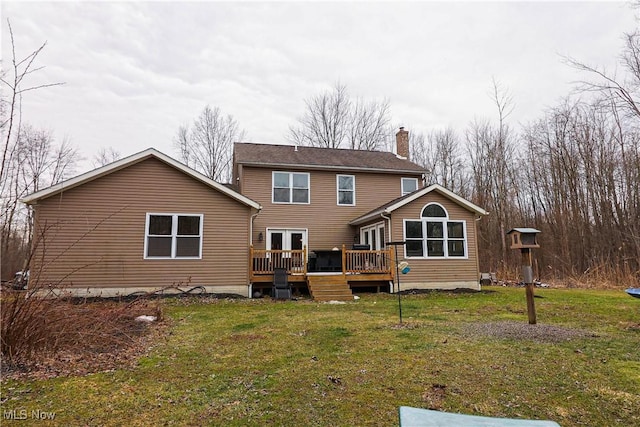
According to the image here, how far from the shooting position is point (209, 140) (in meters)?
27.1

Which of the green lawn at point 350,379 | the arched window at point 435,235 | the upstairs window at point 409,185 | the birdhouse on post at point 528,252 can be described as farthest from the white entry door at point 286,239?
the birdhouse on post at point 528,252

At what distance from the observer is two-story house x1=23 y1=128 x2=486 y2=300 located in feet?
35.1

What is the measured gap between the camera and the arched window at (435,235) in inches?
518

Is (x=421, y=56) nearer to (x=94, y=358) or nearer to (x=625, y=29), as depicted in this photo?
(x=625, y=29)

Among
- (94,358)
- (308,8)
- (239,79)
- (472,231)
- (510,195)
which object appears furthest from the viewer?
(510,195)

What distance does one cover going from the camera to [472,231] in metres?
13.6

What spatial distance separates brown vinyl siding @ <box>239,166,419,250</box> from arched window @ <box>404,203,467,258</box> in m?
3.29

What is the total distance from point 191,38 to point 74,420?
12096mm

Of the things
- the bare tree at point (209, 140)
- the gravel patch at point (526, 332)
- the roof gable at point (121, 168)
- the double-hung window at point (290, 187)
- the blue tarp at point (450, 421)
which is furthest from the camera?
the bare tree at point (209, 140)

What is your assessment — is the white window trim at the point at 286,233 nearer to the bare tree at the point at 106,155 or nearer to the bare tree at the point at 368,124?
the bare tree at the point at 368,124

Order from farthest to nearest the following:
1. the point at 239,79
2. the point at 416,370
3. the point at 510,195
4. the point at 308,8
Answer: the point at 510,195
the point at 239,79
the point at 308,8
the point at 416,370

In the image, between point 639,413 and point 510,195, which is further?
point 510,195

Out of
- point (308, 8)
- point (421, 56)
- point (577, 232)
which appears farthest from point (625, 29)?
point (308, 8)

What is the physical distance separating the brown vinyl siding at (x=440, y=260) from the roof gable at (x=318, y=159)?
357cm
